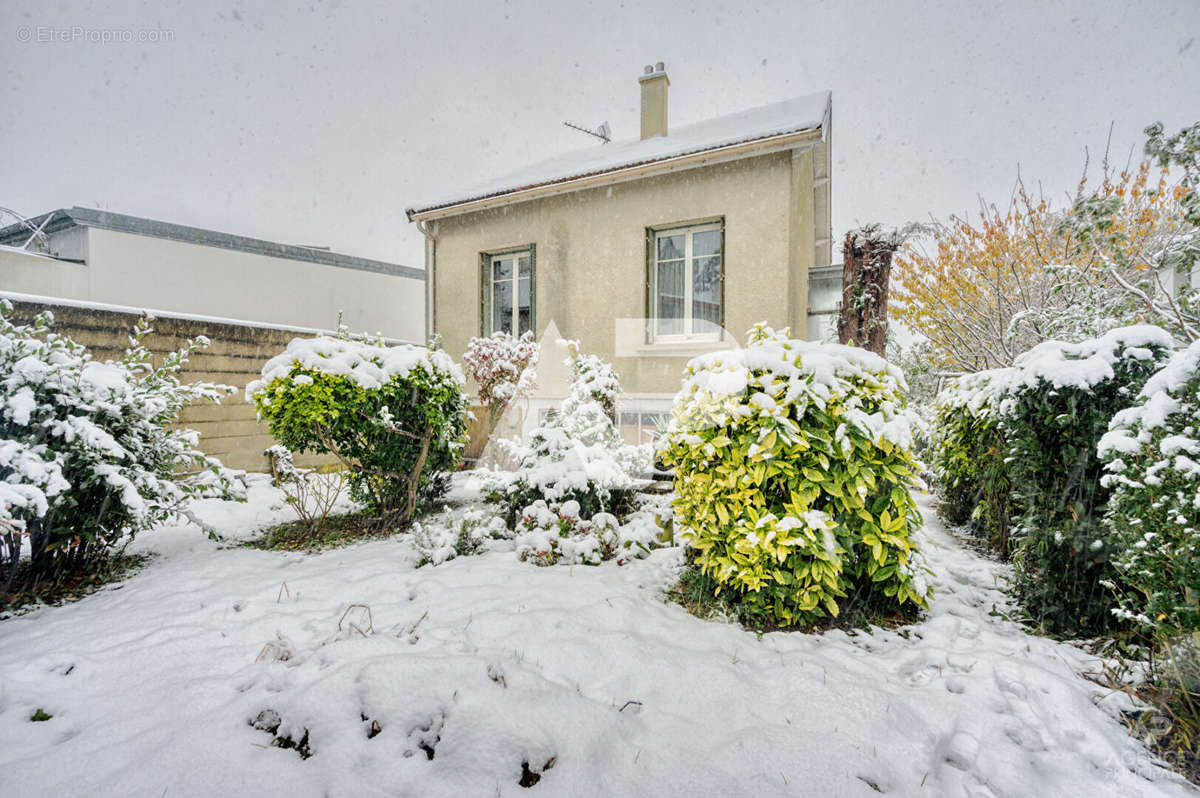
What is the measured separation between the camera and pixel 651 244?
7207mm

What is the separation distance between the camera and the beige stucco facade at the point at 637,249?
6.37m

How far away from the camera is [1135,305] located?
4.55m

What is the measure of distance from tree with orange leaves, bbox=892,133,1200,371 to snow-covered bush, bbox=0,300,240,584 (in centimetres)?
664

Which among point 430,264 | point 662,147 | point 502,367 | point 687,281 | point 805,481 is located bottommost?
point 805,481

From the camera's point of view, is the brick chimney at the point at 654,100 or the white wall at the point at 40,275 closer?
the brick chimney at the point at 654,100

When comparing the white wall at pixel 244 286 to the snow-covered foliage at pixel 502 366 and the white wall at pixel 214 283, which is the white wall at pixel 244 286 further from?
the snow-covered foliage at pixel 502 366

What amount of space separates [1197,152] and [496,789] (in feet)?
19.4

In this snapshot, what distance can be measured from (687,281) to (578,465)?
13.4 ft

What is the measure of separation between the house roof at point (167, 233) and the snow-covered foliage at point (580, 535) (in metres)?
13.1

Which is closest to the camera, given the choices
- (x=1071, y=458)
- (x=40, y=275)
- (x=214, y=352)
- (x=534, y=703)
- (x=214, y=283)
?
(x=534, y=703)

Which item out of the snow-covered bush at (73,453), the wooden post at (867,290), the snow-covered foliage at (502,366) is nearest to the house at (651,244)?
the snow-covered foliage at (502,366)

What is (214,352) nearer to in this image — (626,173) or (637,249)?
(637,249)

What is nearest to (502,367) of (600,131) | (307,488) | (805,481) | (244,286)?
(307,488)

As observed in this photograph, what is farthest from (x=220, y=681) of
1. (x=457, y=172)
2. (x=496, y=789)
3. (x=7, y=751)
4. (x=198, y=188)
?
(x=457, y=172)
